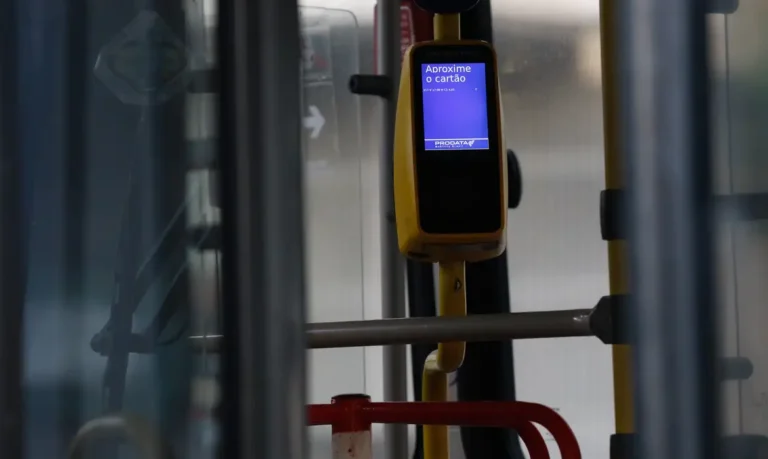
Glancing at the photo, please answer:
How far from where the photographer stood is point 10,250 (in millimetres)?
752

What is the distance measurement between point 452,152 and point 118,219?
0.58m

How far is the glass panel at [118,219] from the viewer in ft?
2.47

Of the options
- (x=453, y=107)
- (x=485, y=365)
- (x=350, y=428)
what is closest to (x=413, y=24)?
(x=485, y=365)

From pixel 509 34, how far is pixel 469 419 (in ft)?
4.21

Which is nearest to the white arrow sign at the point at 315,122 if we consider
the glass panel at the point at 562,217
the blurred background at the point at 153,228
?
the glass panel at the point at 562,217

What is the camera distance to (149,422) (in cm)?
75

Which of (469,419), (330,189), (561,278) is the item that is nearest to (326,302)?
(330,189)

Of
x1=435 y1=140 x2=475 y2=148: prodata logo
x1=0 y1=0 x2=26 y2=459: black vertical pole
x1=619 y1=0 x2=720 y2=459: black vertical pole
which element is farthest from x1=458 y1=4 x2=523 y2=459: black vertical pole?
x1=0 y1=0 x2=26 y2=459: black vertical pole

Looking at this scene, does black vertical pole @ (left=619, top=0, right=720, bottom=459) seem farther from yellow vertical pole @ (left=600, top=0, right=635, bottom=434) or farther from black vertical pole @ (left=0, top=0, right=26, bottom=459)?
black vertical pole @ (left=0, top=0, right=26, bottom=459)

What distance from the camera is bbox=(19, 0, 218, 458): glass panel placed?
2.47 feet

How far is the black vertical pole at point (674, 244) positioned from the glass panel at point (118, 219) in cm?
36

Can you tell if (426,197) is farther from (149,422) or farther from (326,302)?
(326,302)

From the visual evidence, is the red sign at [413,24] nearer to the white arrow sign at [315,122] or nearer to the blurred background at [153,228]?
the white arrow sign at [315,122]

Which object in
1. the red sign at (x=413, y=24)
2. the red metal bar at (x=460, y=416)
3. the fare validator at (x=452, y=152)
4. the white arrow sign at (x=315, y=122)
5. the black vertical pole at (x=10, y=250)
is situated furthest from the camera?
the white arrow sign at (x=315, y=122)
